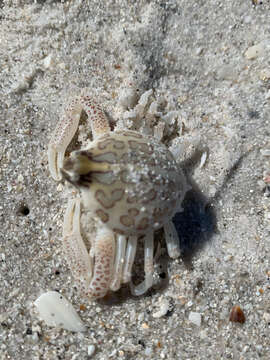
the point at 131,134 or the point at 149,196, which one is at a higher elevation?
the point at 131,134

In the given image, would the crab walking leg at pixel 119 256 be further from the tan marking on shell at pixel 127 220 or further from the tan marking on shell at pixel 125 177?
the tan marking on shell at pixel 125 177

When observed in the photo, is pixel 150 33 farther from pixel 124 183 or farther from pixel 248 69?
pixel 124 183

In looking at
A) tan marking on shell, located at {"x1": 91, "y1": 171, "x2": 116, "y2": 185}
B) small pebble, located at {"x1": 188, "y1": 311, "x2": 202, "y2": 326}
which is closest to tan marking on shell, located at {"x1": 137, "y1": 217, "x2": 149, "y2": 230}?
tan marking on shell, located at {"x1": 91, "y1": 171, "x2": 116, "y2": 185}

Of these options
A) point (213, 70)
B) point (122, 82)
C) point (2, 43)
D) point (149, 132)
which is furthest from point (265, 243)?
point (2, 43)

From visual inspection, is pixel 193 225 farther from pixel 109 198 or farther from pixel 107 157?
pixel 107 157

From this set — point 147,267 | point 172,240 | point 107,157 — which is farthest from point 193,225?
point 107,157

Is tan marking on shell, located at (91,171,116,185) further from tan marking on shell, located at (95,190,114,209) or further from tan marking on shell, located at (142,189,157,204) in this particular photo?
tan marking on shell, located at (142,189,157,204)
